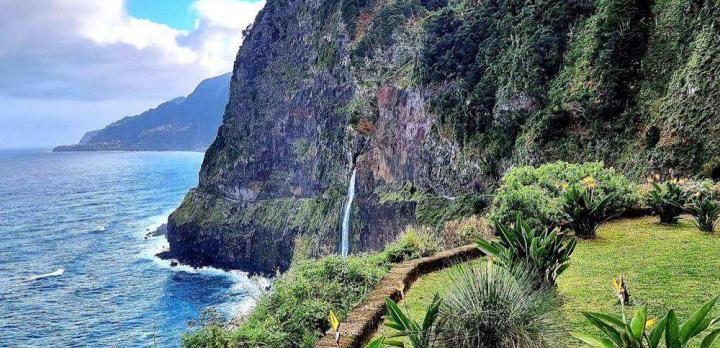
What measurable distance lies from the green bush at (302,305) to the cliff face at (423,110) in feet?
55.0

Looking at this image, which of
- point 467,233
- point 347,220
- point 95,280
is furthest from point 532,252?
point 95,280

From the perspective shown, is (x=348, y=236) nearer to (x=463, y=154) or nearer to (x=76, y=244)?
(x=463, y=154)

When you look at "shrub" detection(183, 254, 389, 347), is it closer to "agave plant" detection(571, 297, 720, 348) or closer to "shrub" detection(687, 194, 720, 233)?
"agave plant" detection(571, 297, 720, 348)

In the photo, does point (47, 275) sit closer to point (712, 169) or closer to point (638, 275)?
point (712, 169)

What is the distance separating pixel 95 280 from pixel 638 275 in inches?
2009

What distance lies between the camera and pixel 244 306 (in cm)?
4272

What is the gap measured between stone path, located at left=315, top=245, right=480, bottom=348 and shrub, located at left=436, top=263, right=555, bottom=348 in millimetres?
610

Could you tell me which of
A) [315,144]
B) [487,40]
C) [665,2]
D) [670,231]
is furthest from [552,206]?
[315,144]

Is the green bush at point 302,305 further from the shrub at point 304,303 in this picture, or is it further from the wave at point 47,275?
the wave at point 47,275

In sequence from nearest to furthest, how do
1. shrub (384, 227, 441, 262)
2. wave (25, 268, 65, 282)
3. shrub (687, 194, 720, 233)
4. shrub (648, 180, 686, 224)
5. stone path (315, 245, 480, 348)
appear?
stone path (315, 245, 480, 348) → shrub (687, 194, 720, 233) → shrub (384, 227, 441, 262) → shrub (648, 180, 686, 224) → wave (25, 268, 65, 282)

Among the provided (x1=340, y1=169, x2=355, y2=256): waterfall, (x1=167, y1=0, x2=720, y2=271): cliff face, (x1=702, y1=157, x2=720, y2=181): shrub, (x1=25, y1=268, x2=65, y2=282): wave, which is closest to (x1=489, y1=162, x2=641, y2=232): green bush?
(x1=702, y1=157, x2=720, y2=181): shrub

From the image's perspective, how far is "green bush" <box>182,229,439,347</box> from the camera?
25.9ft

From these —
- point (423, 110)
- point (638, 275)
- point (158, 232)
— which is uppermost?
point (423, 110)

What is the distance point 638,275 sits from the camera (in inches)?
308
